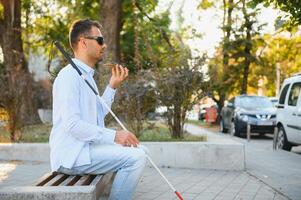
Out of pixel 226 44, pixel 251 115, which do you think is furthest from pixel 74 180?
pixel 226 44

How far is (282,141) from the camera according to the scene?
12961 millimetres

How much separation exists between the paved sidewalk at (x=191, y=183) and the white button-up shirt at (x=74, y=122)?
2339mm

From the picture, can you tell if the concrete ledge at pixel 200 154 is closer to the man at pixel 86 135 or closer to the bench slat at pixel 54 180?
the man at pixel 86 135

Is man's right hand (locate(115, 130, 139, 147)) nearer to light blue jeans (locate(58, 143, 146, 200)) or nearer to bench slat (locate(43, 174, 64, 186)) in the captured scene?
light blue jeans (locate(58, 143, 146, 200))

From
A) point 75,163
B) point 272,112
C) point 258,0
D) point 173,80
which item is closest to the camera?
point 75,163

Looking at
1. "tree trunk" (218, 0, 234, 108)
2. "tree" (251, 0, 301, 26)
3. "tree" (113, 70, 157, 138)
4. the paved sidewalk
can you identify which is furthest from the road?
"tree trunk" (218, 0, 234, 108)

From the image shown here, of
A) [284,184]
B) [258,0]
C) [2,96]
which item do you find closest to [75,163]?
[284,184]

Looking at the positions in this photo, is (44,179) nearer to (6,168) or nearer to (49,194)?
(49,194)

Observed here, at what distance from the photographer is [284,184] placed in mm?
7543

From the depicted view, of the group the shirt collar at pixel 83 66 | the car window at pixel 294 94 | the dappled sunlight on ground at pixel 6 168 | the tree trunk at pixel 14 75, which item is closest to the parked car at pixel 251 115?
the car window at pixel 294 94

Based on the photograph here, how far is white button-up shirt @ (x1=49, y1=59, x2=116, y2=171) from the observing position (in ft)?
13.5

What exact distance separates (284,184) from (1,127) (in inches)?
264

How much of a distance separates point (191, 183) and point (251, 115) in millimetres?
11355

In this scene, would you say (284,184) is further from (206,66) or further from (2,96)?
(2,96)
